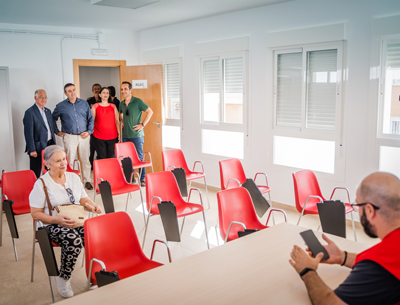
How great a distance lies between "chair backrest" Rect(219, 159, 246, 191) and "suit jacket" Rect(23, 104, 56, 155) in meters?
3.55

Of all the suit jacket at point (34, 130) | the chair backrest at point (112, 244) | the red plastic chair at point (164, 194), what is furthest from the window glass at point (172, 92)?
the chair backrest at point (112, 244)

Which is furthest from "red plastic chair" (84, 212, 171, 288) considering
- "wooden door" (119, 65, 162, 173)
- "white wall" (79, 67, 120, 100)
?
"white wall" (79, 67, 120, 100)

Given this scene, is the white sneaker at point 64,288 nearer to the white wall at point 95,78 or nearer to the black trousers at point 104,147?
the black trousers at point 104,147

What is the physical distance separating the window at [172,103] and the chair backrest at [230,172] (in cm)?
291

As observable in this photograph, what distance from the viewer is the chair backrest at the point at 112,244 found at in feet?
9.20

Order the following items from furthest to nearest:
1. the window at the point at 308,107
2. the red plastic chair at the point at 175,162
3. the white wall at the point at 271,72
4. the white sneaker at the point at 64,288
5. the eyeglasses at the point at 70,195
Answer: the red plastic chair at the point at 175,162 → the window at the point at 308,107 → the white wall at the point at 271,72 → the eyeglasses at the point at 70,195 → the white sneaker at the point at 64,288

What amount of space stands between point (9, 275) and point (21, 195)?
1.00 m

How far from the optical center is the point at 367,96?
4.94m

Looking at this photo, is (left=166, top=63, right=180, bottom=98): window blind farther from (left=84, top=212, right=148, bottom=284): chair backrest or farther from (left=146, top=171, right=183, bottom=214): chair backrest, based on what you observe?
(left=84, top=212, right=148, bottom=284): chair backrest

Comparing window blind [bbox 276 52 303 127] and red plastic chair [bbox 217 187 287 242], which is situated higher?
window blind [bbox 276 52 303 127]

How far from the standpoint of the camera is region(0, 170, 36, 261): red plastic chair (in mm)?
4488

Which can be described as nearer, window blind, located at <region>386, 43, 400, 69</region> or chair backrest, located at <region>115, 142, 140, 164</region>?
window blind, located at <region>386, 43, 400, 69</region>

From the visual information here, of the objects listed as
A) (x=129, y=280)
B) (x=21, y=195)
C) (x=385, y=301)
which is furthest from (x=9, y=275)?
(x=385, y=301)

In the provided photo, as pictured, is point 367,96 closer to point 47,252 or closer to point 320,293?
point 320,293
